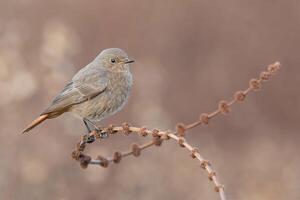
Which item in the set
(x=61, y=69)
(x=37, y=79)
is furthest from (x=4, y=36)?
(x=61, y=69)

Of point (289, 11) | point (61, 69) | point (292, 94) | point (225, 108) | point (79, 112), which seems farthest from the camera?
point (289, 11)

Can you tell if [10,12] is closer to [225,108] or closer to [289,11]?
[289,11]

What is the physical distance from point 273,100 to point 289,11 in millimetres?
1556

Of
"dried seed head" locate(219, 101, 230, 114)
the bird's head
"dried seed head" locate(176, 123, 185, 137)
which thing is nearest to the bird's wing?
the bird's head

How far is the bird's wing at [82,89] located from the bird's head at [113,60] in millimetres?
133

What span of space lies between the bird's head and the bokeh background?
6.81ft

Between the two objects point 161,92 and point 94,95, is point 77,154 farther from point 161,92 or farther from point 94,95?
point 161,92

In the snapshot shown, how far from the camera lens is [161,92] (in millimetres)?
10750

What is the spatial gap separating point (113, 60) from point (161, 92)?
16.0ft

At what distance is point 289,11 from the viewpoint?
38.1 ft

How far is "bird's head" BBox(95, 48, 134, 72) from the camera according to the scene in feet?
19.2

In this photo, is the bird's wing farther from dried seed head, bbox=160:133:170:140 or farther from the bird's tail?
dried seed head, bbox=160:133:170:140

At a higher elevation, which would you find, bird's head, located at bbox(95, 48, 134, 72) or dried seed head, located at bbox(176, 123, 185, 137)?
bird's head, located at bbox(95, 48, 134, 72)

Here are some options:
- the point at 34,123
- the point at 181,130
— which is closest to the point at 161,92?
the point at 34,123
